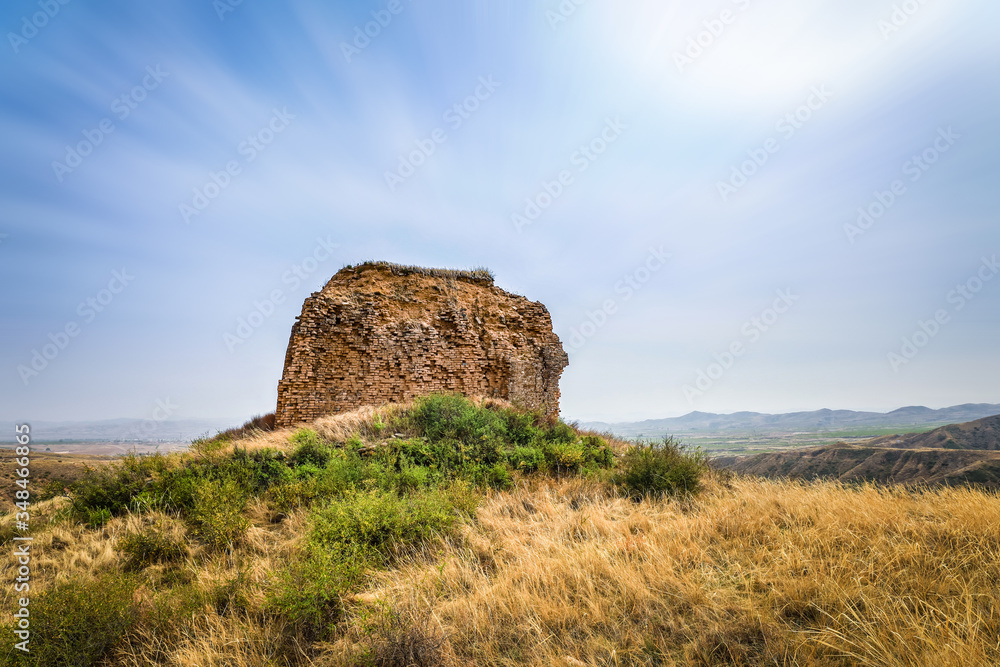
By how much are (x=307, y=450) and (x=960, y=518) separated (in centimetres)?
966

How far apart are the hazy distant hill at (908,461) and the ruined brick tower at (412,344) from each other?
294 inches

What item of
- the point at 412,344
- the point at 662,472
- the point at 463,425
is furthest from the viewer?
the point at 412,344

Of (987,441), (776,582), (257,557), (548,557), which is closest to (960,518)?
(776,582)

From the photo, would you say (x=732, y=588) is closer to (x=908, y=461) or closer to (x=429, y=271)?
(x=429, y=271)

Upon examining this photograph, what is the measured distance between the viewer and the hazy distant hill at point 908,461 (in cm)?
1370

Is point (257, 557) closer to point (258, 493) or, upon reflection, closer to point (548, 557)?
point (258, 493)

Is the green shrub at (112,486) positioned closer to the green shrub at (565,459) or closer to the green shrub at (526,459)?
the green shrub at (526,459)

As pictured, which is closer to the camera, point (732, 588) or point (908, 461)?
point (732, 588)

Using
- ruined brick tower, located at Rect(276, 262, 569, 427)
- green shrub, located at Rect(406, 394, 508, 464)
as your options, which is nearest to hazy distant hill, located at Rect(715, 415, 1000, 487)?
green shrub, located at Rect(406, 394, 508, 464)

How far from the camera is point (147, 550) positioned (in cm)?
525

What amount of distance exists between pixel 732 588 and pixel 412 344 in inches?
Answer: 473

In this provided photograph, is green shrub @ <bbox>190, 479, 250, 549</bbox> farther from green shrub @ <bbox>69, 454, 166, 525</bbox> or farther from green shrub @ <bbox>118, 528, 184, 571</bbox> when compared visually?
green shrub @ <bbox>69, 454, 166, 525</bbox>

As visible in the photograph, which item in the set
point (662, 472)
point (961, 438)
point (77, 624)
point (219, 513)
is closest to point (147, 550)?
point (219, 513)

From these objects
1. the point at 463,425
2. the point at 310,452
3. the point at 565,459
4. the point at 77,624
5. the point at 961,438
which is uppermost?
the point at 463,425
